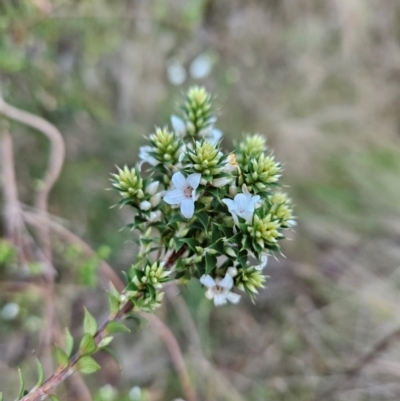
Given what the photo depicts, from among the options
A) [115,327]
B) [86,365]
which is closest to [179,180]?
[115,327]

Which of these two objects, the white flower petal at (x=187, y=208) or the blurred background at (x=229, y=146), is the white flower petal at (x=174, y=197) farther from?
the blurred background at (x=229, y=146)

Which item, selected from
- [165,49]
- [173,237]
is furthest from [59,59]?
[173,237]

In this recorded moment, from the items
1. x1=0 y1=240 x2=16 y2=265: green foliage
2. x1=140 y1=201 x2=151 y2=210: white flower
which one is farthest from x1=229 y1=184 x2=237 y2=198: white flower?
x1=0 y1=240 x2=16 y2=265: green foliage

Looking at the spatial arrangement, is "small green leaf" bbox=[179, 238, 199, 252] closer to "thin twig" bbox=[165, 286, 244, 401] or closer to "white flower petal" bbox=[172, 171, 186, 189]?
"white flower petal" bbox=[172, 171, 186, 189]

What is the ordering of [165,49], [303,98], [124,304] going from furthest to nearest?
[303,98] → [165,49] → [124,304]

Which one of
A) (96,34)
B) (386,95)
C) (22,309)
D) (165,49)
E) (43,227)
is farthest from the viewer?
(386,95)

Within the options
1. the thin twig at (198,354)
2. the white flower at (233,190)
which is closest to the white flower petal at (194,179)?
the white flower at (233,190)

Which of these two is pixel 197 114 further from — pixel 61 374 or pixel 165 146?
pixel 61 374

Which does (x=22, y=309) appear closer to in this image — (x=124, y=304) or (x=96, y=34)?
(x=124, y=304)
